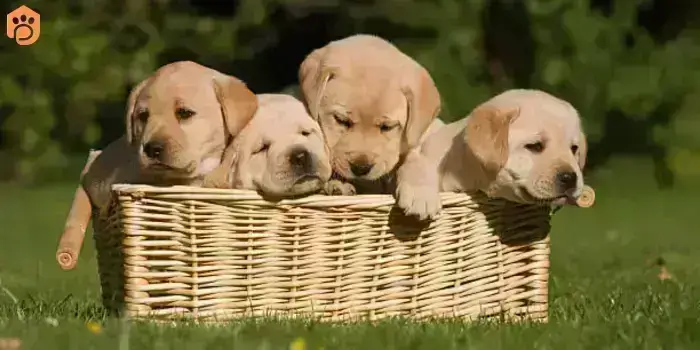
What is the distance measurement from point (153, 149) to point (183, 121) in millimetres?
183

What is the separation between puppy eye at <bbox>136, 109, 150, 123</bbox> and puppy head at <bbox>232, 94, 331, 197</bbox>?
0.33 metres

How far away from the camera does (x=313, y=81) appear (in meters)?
4.56

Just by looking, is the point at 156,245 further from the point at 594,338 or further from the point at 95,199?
the point at 594,338

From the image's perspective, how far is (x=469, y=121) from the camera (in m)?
4.40

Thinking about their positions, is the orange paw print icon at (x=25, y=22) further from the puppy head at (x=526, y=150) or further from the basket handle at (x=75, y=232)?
the puppy head at (x=526, y=150)

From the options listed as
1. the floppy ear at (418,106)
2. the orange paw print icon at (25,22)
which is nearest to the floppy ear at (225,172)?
the floppy ear at (418,106)

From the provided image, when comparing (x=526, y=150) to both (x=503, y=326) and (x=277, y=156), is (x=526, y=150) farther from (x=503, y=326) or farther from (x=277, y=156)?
(x=277, y=156)

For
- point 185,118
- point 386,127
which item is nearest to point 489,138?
point 386,127

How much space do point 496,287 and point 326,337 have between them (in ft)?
3.95

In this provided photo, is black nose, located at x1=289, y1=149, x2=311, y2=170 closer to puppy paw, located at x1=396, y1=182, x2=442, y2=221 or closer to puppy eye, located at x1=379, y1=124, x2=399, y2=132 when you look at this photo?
puppy paw, located at x1=396, y1=182, x2=442, y2=221

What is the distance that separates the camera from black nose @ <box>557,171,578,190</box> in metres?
4.29

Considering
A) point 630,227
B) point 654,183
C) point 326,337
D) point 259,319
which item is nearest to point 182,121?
point 259,319

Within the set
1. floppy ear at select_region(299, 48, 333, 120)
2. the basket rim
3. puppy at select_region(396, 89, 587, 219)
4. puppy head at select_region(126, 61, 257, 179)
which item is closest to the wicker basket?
the basket rim

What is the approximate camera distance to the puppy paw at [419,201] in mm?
4180
